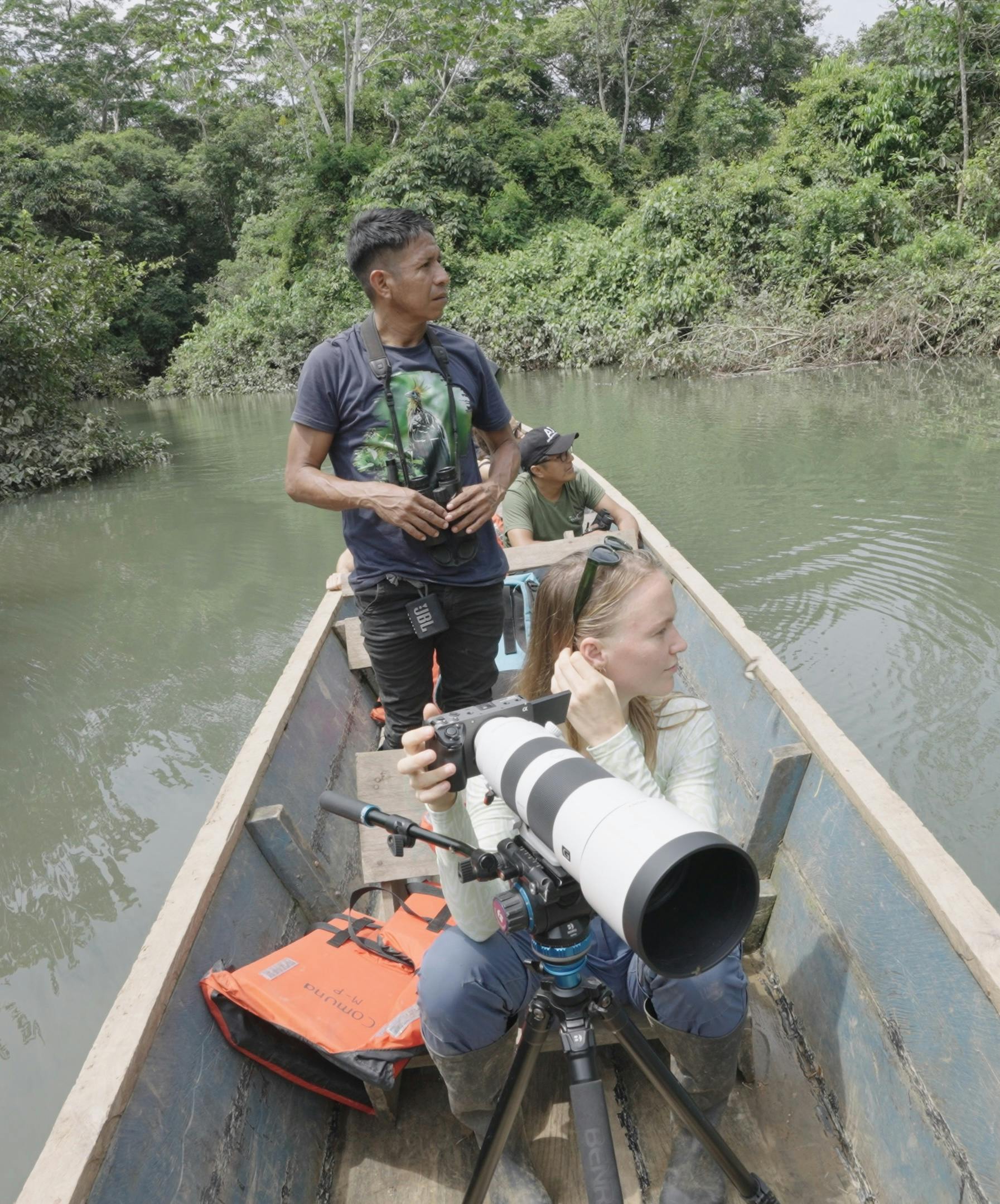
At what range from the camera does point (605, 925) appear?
1565 mm

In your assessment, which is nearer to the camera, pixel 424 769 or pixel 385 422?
pixel 424 769

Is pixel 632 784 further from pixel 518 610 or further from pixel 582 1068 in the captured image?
pixel 518 610

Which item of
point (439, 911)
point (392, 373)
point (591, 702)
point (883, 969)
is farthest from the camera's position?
point (392, 373)

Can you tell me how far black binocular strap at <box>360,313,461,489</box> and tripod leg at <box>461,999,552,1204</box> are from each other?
1174 millimetres

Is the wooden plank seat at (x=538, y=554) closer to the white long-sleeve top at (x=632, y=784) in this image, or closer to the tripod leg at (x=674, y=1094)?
the white long-sleeve top at (x=632, y=784)

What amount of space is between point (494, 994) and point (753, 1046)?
2.02 feet

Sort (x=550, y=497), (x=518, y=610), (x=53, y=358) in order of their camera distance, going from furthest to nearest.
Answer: (x=53, y=358) → (x=550, y=497) → (x=518, y=610)

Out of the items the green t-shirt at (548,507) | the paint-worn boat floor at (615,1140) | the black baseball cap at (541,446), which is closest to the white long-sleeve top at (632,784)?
the paint-worn boat floor at (615,1140)

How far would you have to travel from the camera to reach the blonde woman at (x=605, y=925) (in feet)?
4.43

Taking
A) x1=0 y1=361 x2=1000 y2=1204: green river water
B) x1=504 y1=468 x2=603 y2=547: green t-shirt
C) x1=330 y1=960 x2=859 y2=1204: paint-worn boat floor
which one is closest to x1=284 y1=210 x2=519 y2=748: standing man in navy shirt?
x1=330 y1=960 x2=859 y2=1204: paint-worn boat floor

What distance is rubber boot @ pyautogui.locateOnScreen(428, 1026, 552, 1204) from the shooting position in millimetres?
1418

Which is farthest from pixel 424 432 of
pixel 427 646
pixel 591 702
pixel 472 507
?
pixel 591 702

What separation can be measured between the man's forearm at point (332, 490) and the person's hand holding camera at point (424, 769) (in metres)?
0.91

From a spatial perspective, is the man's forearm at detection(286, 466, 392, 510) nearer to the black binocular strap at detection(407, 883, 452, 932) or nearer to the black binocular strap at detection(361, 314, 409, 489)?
the black binocular strap at detection(361, 314, 409, 489)
